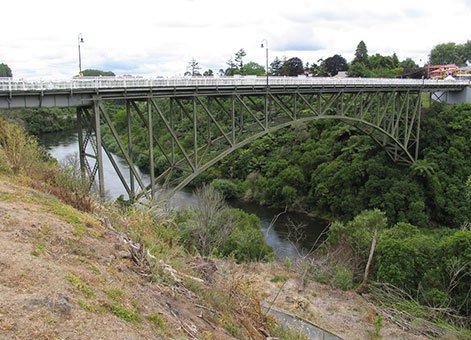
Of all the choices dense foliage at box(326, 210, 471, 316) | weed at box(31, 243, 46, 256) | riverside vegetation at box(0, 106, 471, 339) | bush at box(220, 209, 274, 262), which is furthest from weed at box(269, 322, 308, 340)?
bush at box(220, 209, 274, 262)

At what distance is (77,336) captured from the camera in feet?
16.4

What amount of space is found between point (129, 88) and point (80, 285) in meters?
11.4

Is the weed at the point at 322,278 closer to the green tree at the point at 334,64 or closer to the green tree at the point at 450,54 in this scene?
the green tree at the point at 334,64

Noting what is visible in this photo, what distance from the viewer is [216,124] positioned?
18953mm

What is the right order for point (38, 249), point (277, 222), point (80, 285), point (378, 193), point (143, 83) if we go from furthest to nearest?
point (277, 222)
point (378, 193)
point (143, 83)
point (38, 249)
point (80, 285)

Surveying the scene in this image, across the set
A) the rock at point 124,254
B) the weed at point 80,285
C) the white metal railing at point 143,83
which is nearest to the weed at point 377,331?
the rock at point 124,254

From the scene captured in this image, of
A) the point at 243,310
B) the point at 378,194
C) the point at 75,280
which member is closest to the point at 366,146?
the point at 378,194

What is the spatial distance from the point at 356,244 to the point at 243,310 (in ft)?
35.6

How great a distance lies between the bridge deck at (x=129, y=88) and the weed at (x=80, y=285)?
9.10 metres

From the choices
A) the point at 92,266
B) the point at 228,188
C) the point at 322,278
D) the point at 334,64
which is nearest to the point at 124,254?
the point at 92,266

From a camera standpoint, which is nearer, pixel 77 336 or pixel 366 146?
pixel 77 336

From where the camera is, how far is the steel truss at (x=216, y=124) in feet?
51.1

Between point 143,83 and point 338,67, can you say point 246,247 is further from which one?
point 338,67

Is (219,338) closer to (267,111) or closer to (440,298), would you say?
(440,298)
